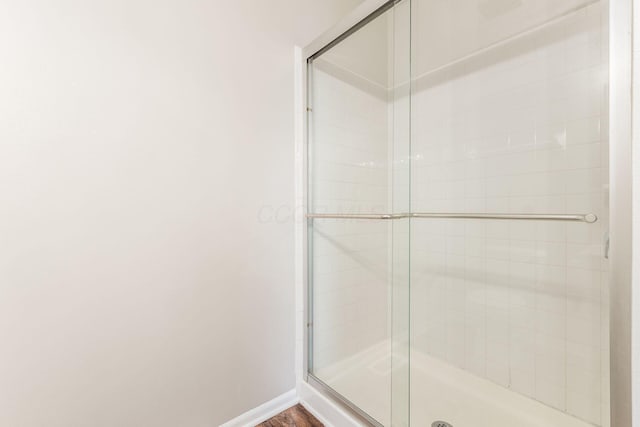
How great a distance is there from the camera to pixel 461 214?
1.51 m

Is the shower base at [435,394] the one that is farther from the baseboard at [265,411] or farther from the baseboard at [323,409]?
the baseboard at [265,411]

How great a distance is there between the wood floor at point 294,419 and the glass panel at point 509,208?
18.9 inches

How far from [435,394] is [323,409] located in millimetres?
578

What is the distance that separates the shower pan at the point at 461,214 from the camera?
1.24m

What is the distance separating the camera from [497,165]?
4.85ft

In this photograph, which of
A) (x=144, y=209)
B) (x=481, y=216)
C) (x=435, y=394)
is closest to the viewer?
(x=144, y=209)

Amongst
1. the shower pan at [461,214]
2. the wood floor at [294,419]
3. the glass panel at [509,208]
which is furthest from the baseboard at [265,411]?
the glass panel at [509,208]

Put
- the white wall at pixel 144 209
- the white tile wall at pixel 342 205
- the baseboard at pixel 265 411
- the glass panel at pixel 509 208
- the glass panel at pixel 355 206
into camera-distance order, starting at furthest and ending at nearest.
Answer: the white tile wall at pixel 342 205 → the glass panel at pixel 355 206 → the baseboard at pixel 265 411 → the glass panel at pixel 509 208 → the white wall at pixel 144 209

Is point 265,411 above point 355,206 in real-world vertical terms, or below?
below

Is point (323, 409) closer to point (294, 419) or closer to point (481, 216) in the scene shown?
point (294, 419)

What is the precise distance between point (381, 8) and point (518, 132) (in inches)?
33.6

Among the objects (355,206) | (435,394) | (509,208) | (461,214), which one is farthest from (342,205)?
(435,394)

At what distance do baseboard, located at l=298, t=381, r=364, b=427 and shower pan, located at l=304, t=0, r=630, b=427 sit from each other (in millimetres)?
41

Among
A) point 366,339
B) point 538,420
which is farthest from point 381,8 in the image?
point 538,420
